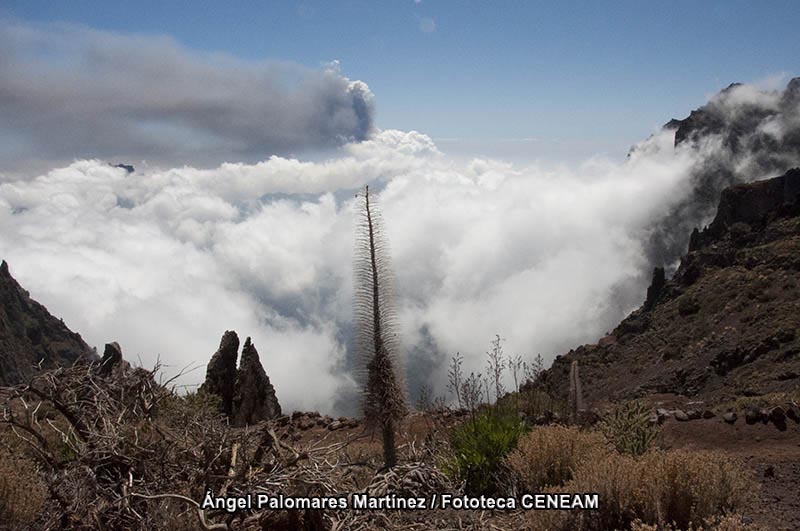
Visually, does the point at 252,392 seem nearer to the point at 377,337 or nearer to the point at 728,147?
the point at 377,337

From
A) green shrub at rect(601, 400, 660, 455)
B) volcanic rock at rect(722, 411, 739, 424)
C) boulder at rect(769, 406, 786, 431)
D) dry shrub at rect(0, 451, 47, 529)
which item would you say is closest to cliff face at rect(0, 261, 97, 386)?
volcanic rock at rect(722, 411, 739, 424)

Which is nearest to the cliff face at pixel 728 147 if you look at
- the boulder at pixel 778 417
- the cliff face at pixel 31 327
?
the cliff face at pixel 31 327

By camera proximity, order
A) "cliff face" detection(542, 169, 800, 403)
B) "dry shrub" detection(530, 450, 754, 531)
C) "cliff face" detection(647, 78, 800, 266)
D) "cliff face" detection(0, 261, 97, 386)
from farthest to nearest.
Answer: "cliff face" detection(647, 78, 800, 266) → "cliff face" detection(0, 261, 97, 386) → "cliff face" detection(542, 169, 800, 403) → "dry shrub" detection(530, 450, 754, 531)

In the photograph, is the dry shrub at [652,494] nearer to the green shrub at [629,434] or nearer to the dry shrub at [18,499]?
Result: the green shrub at [629,434]

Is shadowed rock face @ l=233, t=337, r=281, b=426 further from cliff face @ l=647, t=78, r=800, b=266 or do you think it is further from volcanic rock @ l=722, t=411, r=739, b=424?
cliff face @ l=647, t=78, r=800, b=266

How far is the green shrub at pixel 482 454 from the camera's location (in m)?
6.68

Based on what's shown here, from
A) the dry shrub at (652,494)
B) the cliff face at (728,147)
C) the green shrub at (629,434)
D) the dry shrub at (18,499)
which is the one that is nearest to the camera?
the dry shrub at (652,494)

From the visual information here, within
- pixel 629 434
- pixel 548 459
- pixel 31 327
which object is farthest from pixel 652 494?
pixel 31 327

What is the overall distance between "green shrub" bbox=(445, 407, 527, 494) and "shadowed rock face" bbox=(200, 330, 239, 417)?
36.8 feet

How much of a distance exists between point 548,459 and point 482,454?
909 mm

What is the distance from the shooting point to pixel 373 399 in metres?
7.62

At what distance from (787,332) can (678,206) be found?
13795 centimetres

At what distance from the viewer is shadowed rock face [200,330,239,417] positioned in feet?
56.4

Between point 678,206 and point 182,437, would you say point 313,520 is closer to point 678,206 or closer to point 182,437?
point 182,437
